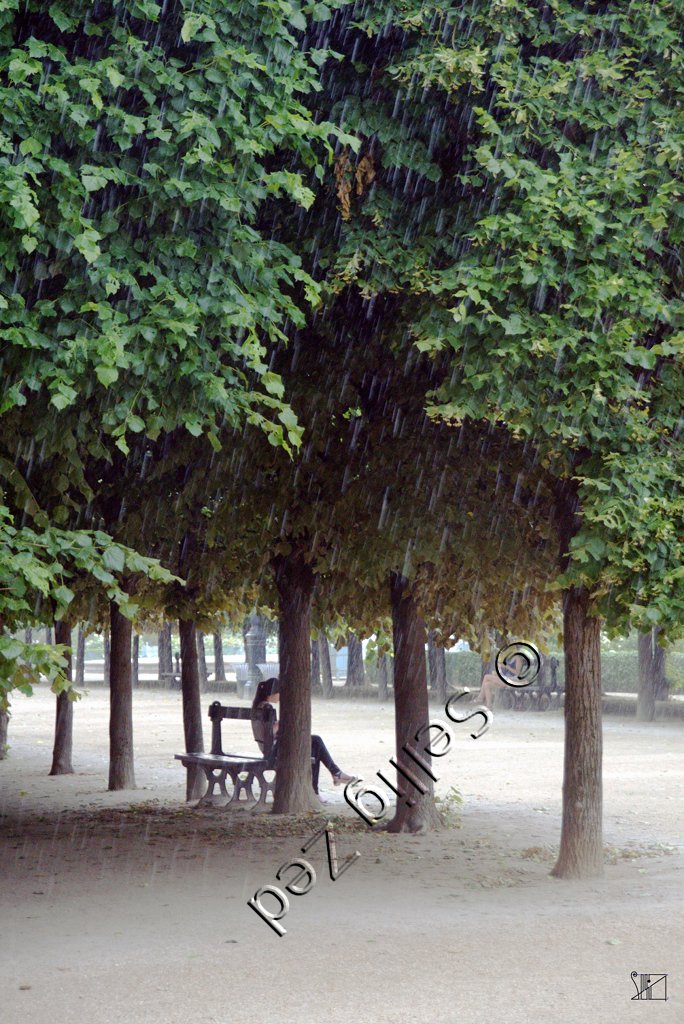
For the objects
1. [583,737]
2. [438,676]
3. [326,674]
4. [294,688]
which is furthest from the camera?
[326,674]

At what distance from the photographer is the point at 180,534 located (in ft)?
39.3

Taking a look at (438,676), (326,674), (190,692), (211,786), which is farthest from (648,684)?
(211,786)

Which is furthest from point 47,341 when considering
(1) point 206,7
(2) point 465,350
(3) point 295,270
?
(2) point 465,350

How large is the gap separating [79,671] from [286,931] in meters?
37.7

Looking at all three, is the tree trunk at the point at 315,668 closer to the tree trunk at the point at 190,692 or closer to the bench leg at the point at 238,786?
→ the tree trunk at the point at 190,692

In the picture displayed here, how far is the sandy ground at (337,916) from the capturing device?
6586mm

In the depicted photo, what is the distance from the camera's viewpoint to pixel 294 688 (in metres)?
13.9

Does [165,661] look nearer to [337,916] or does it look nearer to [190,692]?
[190,692]

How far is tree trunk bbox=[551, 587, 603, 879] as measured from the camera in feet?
33.4

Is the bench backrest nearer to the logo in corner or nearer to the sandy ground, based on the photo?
the sandy ground

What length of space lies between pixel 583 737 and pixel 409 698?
326 centimetres

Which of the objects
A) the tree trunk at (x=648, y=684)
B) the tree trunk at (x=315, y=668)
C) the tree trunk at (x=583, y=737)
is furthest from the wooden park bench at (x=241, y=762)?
the tree trunk at (x=315, y=668)

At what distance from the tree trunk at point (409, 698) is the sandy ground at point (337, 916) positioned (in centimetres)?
35

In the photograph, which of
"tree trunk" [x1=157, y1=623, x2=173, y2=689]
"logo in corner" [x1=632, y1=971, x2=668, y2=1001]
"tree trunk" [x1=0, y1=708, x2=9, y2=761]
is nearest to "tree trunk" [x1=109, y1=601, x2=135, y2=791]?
"tree trunk" [x1=0, y1=708, x2=9, y2=761]
